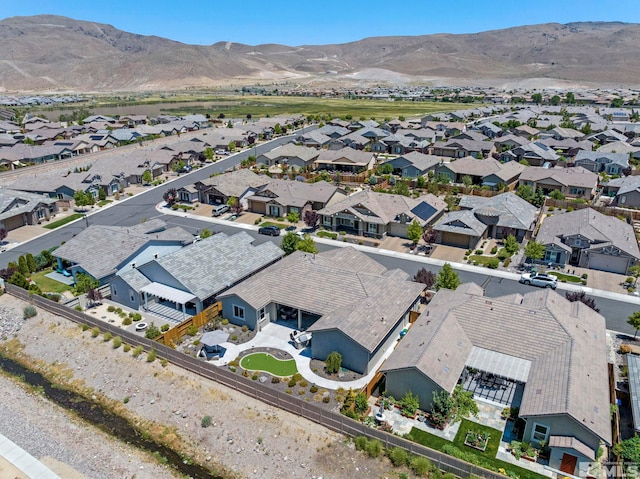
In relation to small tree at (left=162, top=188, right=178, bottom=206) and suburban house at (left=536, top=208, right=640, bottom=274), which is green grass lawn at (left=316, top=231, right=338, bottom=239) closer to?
suburban house at (left=536, top=208, right=640, bottom=274)

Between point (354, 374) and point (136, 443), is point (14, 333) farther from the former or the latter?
point (354, 374)

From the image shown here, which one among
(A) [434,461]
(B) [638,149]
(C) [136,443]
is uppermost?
(B) [638,149]

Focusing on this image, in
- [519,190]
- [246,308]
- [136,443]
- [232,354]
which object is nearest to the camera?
[136,443]

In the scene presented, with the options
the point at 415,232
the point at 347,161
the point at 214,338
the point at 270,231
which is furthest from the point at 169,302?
the point at 347,161

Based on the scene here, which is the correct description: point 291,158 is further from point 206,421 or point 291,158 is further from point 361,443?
point 361,443

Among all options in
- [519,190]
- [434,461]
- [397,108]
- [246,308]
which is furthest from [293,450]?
[397,108]
